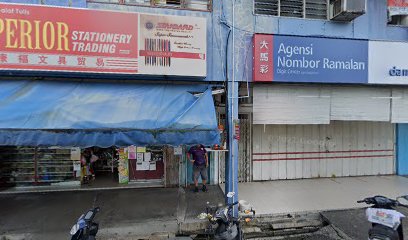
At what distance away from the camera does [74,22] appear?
529 centimetres

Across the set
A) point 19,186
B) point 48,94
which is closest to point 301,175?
point 48,94

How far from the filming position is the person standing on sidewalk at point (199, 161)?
7695mm

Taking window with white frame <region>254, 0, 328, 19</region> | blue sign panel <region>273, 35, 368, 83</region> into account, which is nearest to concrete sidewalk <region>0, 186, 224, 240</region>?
blue sign panel <region>273, 35, 368, 83</region>


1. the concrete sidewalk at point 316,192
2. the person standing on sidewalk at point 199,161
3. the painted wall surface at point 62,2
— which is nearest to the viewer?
the painted wall surface at point 62,2

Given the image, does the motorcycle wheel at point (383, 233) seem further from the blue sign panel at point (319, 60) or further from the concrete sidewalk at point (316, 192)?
the blue sign panel at point (319, 60)

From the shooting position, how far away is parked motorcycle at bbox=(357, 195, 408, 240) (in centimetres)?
411

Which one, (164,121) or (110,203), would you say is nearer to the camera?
(164,121)

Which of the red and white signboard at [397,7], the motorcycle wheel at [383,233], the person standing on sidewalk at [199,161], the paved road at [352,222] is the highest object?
the red and white signboard at [397,7]

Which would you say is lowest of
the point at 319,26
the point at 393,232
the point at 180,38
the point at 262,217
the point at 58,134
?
the point at 262,217

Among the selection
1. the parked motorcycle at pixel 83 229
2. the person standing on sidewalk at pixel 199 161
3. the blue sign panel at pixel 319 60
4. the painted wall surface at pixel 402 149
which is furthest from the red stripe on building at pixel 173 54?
the painted wall surface at pixel 402 149

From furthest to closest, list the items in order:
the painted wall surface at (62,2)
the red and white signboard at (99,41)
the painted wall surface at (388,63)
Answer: the painted wall surface at (388,63) → the painted wall surface at (62,2) → the red and white signboard at (99,41)

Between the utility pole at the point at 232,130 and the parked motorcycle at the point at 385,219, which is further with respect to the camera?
the utility pole at the point at 232,130

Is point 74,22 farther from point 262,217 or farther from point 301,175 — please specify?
point 301,175

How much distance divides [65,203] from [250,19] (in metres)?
6.51
